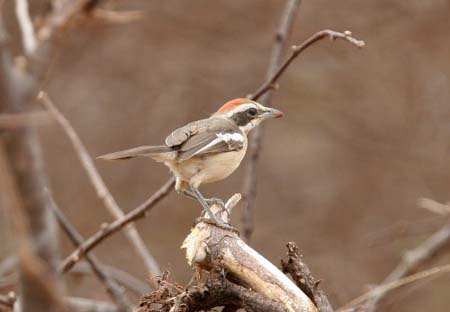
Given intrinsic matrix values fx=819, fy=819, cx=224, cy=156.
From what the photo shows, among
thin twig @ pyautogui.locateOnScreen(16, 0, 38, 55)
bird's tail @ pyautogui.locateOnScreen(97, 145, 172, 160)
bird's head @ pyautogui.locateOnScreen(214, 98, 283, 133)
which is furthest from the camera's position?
bird's head @ pyautogui.locateOnScreen(214, 98, 283, 133)

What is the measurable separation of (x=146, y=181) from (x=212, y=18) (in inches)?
87.4

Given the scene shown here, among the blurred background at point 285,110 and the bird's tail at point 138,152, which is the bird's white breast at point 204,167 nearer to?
the bird's tail at point 138,152

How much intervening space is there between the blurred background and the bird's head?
3729 millimetres

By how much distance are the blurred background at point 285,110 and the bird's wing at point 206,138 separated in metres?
4.06

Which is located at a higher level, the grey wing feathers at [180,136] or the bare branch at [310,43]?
the bare branch at [310,43]

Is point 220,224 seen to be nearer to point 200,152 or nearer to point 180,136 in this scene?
point 200,152

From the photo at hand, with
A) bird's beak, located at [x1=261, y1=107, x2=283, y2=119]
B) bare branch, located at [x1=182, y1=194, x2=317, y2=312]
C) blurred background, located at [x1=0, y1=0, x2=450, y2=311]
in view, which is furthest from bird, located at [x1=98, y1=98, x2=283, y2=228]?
blurred background, located at [x1=0, y1=0, x2=450, y2=311]

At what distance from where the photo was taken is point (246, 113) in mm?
5652

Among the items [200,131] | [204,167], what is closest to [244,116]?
[200,131]

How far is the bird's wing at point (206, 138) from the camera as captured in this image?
16.2 feet

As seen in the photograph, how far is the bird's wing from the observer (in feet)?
16.2

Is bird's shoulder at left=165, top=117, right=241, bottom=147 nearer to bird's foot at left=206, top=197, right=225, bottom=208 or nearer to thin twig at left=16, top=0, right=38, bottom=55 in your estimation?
bird's foot at left=206, top=197, right=225, bottom=208

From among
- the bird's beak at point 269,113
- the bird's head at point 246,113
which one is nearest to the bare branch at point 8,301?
the bird's head at point 246,113

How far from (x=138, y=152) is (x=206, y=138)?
580 millimetres
